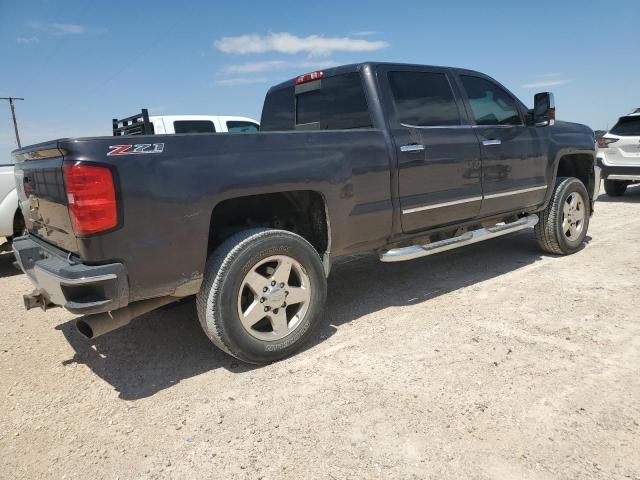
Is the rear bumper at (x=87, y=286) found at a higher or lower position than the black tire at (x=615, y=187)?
higher

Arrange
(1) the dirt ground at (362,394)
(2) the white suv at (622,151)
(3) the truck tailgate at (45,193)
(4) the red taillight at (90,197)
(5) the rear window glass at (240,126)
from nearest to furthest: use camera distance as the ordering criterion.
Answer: (1) the dirt ground at (362,394), (4) the red taillight at (90,197), (3) the truck tailgate at (45,193), (5) the rear window glass at (240,126), (2) the white suv at (622,151)

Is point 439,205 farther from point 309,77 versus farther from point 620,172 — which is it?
point 620,172

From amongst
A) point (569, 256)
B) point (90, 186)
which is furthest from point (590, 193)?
point (90, 186)

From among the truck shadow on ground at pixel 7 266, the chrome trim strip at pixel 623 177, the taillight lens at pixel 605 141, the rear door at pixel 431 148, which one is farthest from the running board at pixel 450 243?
the taillight lens at pixel 605 141

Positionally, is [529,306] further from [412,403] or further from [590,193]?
[590,193]

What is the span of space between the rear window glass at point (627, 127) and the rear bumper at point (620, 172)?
0.62 metres

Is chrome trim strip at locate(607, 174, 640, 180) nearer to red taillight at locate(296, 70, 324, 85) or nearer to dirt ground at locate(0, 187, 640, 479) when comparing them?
dirt ground at locate(0, 187, 640, 479)

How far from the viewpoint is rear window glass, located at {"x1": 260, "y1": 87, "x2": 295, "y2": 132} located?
187 inches

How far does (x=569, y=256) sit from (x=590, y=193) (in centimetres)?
100

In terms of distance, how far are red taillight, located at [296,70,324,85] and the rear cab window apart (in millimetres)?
30

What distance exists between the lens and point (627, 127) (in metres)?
9.95

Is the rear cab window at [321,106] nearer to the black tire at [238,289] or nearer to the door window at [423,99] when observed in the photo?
the door window at [423,99]

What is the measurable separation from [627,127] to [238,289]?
32.9ft

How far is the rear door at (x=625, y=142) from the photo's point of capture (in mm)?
9609
